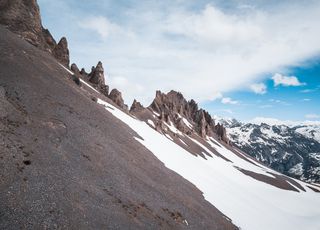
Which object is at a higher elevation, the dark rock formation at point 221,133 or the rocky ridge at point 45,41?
the dark rock formation at point 221,133

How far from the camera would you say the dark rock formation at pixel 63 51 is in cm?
8312

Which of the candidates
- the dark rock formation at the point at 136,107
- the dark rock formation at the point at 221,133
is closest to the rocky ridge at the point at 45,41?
the dark rock formation at the point at 136,107

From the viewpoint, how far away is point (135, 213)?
2772 cm

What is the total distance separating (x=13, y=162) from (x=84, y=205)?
7413mm

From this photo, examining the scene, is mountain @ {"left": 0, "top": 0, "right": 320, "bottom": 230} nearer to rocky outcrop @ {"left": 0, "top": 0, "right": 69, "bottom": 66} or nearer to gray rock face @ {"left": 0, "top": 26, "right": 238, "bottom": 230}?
gray rock face @ {"left": 0, "top": 26, "right": 238, "bottom": 230}

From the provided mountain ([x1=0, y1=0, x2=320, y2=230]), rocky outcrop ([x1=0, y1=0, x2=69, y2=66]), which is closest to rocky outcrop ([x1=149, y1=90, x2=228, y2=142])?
mountain ([x1=0, y1=0, x2=320, y2=230])

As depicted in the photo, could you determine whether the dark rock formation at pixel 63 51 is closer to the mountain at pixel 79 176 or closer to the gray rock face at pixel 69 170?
the mountain at pixel 79 176

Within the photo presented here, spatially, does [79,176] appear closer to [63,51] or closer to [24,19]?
[24,19]

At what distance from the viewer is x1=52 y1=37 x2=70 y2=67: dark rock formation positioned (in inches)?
3273

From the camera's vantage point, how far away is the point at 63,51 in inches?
3344

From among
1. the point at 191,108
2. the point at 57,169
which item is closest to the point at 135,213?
the point at 57,169

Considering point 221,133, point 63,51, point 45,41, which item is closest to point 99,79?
point 63,51

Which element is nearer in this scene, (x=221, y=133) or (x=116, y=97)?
(x=116, y=97)

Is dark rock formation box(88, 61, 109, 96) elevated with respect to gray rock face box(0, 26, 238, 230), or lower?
elevated
